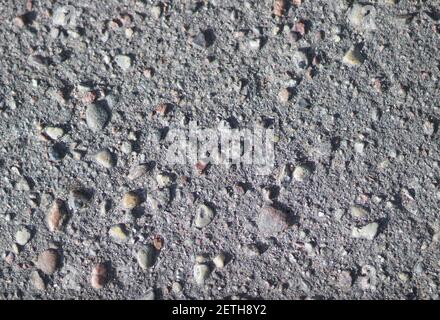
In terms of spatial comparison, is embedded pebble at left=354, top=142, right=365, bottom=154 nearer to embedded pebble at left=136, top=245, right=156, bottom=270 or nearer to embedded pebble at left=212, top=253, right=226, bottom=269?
embedded pebble at left=212, top=253, right=226, bottom=269

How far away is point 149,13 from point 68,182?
64 centimetres

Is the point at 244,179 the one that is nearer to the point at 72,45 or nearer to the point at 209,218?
the point at 209,218

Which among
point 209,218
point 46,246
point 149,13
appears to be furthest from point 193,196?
point 149,13

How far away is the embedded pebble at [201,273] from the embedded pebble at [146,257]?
0.15 m

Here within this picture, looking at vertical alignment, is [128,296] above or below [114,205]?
below

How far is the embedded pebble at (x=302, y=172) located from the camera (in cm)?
171

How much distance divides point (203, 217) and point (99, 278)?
0.40 meters

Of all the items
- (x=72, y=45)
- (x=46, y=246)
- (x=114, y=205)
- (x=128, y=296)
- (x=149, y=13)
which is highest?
(x=149, y=13)

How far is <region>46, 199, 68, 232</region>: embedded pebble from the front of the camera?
1.71 metres

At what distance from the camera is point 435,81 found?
1736 millimetres

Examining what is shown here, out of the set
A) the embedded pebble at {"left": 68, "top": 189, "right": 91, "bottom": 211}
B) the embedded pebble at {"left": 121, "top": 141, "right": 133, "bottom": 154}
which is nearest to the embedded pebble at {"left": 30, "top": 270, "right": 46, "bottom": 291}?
the embedded pebble at {"left": 68, "top": 189, "right": 91, "bottom": 211}

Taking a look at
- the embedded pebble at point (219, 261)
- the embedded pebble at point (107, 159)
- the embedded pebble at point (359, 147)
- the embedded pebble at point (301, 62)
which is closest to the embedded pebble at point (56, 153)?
the embedded pebble at point (107, 159)

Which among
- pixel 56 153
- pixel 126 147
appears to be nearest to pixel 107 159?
pixel 126 147

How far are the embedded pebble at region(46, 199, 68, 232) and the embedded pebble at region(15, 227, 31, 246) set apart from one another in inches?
3.0
